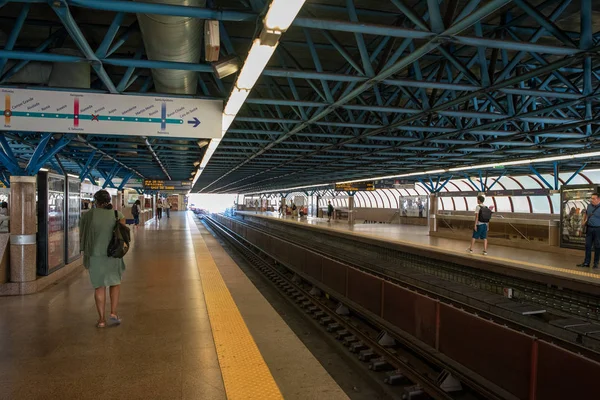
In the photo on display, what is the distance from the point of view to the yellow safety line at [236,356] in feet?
11.3

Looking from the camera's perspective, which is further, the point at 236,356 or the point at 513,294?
the point at 513,294

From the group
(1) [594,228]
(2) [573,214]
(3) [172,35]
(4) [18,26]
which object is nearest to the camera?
(3) [172,35]

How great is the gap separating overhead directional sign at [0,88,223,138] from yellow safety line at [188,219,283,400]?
3120 millimetres

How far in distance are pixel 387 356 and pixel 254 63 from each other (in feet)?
15.4

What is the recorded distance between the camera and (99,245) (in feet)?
17.1

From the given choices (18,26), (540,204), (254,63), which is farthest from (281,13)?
(540,204)

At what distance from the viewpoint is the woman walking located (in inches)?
205

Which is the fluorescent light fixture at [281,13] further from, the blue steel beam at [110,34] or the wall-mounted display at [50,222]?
the wall-mounted display at [50,222]

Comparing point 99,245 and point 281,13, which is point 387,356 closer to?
point 99,245

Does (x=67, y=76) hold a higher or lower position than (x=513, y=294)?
higher

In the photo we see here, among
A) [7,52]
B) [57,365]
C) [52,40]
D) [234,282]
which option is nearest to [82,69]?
[52,40]

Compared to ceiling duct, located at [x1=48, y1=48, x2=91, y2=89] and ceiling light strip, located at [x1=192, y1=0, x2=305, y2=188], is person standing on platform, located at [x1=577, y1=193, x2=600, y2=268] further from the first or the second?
ceiling duct, located at [x1=48, y1=48, x2=91, y2=89]

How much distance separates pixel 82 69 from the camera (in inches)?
328

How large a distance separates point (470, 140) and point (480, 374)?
15007mm
